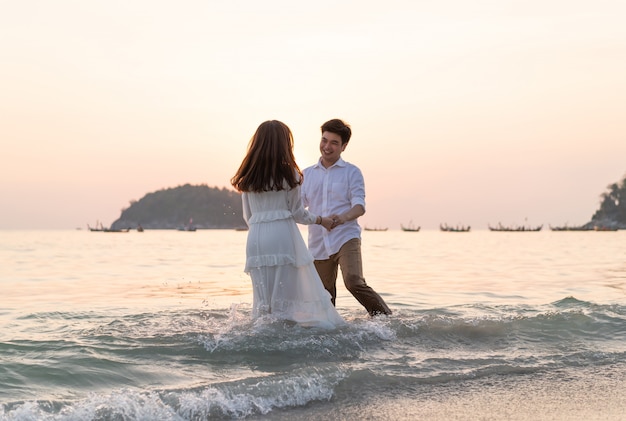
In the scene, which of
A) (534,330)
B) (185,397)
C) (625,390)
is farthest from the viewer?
(534,330)

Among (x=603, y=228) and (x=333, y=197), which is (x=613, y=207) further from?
(x=333, y=197)

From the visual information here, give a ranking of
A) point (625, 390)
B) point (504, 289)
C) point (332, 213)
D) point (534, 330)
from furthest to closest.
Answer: point (504, 289) < point (534, 330) < point (332, 213) < point (625, 390)

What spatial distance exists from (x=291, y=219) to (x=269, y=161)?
64cm

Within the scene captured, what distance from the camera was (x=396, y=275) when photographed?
17.0 meters

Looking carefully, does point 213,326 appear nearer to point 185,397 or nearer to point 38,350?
point 38,350

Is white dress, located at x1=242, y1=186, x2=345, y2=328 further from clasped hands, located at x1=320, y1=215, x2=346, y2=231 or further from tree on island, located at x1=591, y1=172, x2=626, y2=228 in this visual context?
tree on island, located at x1=591, y1=172, x2=626, y2=228

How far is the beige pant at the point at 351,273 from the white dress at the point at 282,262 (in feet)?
2.64

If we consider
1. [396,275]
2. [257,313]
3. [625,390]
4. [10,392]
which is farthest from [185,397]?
[396,275]

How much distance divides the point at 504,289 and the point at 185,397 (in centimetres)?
1043

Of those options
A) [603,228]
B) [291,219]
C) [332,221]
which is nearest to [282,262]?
[291,219]

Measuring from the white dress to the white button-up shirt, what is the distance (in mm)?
935

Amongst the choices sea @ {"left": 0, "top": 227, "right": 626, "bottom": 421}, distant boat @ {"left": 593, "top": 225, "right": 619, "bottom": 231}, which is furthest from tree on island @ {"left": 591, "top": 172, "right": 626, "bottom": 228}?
sea @ {"left": 0, "top": 227, "right": 626, "bottom": 421}

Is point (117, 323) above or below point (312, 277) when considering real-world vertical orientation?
below

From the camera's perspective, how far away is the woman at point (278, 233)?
5.69m
